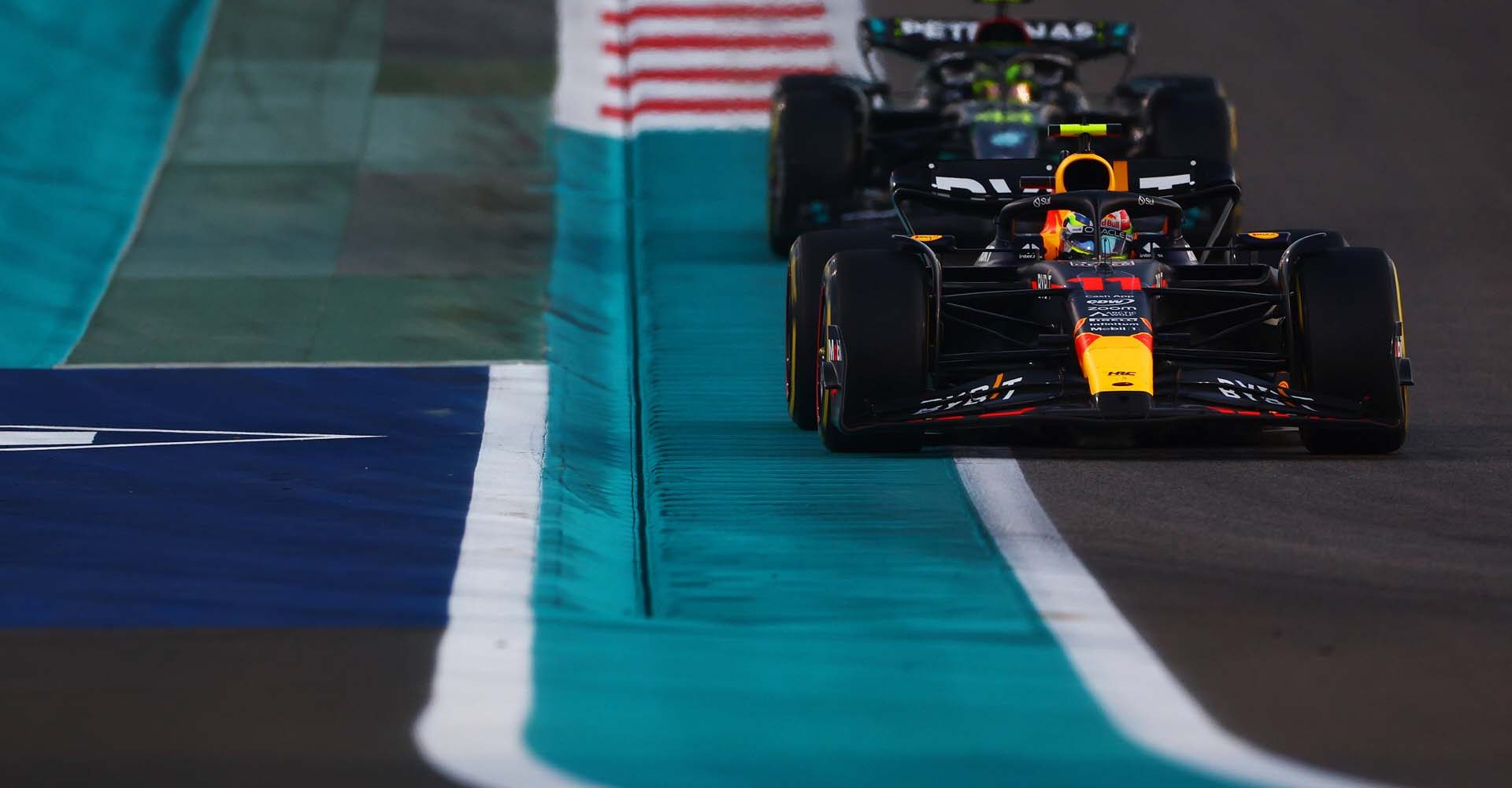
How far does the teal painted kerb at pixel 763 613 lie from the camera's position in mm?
5918

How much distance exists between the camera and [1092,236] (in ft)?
35.4

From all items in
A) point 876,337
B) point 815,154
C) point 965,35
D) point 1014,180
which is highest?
point 876,337

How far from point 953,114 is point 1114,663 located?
32.4 ft

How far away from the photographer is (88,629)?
23.4 ft

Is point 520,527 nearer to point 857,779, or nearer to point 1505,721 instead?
point 857,779

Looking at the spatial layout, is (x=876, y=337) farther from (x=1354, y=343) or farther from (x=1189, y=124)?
(x=1189, y=124)

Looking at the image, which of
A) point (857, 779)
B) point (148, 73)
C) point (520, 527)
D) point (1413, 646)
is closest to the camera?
point (857, 779)

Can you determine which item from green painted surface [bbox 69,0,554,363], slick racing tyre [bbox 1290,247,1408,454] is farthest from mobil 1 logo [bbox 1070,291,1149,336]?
green painted surface [bbox 69,0,554,363]

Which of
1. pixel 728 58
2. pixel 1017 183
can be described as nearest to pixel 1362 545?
pixel 1017 183

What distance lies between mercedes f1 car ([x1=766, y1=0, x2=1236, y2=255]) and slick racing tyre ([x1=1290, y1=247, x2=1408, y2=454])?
5201 millimetres

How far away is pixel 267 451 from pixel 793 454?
7.56 feet

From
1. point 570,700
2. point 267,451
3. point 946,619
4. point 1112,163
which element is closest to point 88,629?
point 570,700

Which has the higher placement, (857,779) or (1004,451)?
(857,779)

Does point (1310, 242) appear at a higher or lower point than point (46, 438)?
higher
